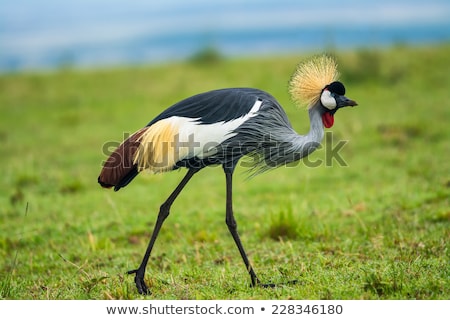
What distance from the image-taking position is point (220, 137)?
4.21 metres

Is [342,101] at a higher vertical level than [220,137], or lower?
higher

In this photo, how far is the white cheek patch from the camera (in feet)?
14.5

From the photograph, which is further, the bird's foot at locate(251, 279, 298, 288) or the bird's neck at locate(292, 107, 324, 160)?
the bird's neck at locate(292, 107, 324, 160)

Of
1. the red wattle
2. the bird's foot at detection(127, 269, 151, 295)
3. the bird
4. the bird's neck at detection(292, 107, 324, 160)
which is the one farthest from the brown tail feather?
the red wattle

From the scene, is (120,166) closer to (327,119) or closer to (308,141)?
(308,141)

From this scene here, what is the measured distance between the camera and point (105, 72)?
14070mm

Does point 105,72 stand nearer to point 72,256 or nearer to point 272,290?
point 72,256

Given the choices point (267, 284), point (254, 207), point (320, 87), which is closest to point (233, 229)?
point (267, 284)

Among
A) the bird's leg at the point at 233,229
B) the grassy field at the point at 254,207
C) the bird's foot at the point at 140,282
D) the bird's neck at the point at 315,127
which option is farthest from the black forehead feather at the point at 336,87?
the bird's foot at the point at 140,282

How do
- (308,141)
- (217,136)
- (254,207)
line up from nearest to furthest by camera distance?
(217,136), (308,141), (254,207)

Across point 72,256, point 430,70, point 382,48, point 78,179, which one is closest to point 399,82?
point 430,70

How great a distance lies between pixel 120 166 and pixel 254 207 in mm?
2600

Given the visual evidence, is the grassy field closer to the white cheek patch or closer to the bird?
the bird

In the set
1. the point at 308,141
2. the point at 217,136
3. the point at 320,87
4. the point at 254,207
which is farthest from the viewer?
the point at 254,207
